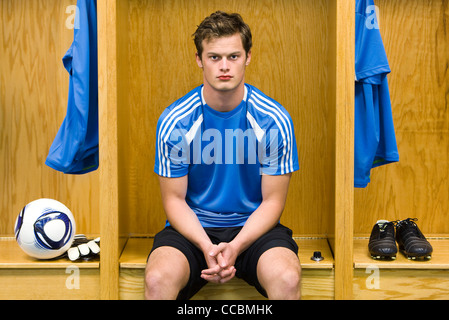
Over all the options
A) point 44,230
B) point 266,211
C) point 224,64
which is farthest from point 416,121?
point 44,230

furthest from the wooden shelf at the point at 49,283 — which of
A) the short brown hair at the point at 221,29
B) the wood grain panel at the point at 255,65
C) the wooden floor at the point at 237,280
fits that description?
the short brown hair at the point at 221,29

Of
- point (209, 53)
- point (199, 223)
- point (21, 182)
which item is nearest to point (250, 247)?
point (199, 223)

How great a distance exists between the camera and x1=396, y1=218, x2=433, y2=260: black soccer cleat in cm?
253

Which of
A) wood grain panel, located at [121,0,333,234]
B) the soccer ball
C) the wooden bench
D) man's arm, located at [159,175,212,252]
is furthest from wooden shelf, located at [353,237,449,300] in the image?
the soccer ball

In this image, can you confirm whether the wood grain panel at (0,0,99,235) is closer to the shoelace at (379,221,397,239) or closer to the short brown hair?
the short brown hair

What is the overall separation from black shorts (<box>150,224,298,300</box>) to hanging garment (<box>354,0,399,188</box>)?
0.47 meters

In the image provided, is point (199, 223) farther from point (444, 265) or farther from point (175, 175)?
point (444, 265)

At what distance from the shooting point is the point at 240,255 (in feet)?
7.97

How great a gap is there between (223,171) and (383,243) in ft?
2.28

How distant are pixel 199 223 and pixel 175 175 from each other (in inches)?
8.1

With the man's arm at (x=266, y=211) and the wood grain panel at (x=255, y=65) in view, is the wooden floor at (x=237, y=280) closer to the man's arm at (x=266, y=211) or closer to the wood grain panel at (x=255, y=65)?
the man's arm at (x=266, y=211)

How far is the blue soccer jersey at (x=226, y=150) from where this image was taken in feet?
8.11

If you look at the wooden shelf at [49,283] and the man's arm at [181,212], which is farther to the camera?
the wooden shelf at [49,283]

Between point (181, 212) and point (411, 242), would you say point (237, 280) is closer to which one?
point (181, 212)
